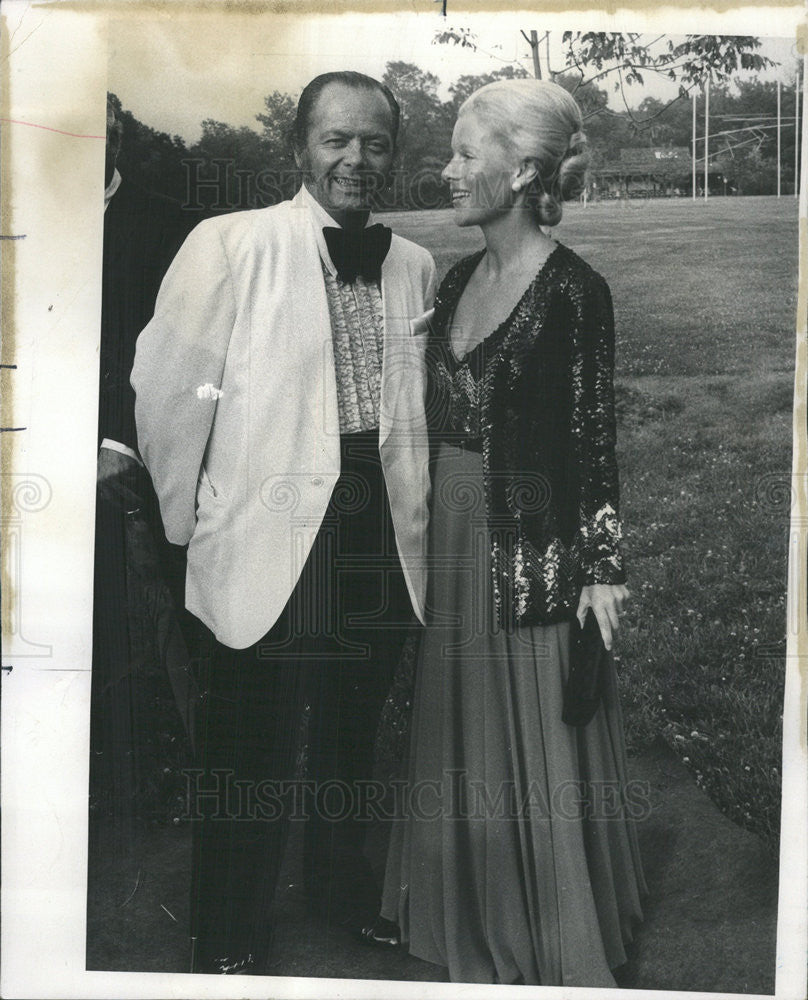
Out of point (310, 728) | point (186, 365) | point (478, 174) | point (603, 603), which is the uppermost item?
point (478, 174)

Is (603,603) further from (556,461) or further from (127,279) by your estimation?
(127,279)

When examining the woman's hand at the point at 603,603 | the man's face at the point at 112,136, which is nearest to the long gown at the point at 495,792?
the woman's hand at the point at 603,603

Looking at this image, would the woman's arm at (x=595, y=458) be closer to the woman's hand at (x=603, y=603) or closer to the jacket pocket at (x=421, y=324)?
the woman's hand at (x=603, y=603)

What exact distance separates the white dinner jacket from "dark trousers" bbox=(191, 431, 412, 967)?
7 centimetres

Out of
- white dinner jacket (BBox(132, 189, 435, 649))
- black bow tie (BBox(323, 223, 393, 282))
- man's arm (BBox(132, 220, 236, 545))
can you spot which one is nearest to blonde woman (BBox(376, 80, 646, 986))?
white dinner jacket (BBox(132, 189, 435, 649))

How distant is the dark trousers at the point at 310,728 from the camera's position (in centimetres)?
368

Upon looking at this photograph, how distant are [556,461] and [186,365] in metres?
1.33

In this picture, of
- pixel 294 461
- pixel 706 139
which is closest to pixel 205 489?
pixel 294 461

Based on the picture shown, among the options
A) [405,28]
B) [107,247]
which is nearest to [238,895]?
[107,247]

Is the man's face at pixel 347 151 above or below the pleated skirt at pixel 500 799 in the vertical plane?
above

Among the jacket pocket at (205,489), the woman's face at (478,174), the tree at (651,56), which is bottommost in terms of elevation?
the jacket pocket at (205,489)

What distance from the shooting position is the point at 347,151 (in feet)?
12.0

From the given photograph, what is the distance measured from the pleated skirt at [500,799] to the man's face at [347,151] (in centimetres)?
94

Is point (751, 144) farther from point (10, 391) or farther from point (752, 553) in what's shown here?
point (10, 391)
